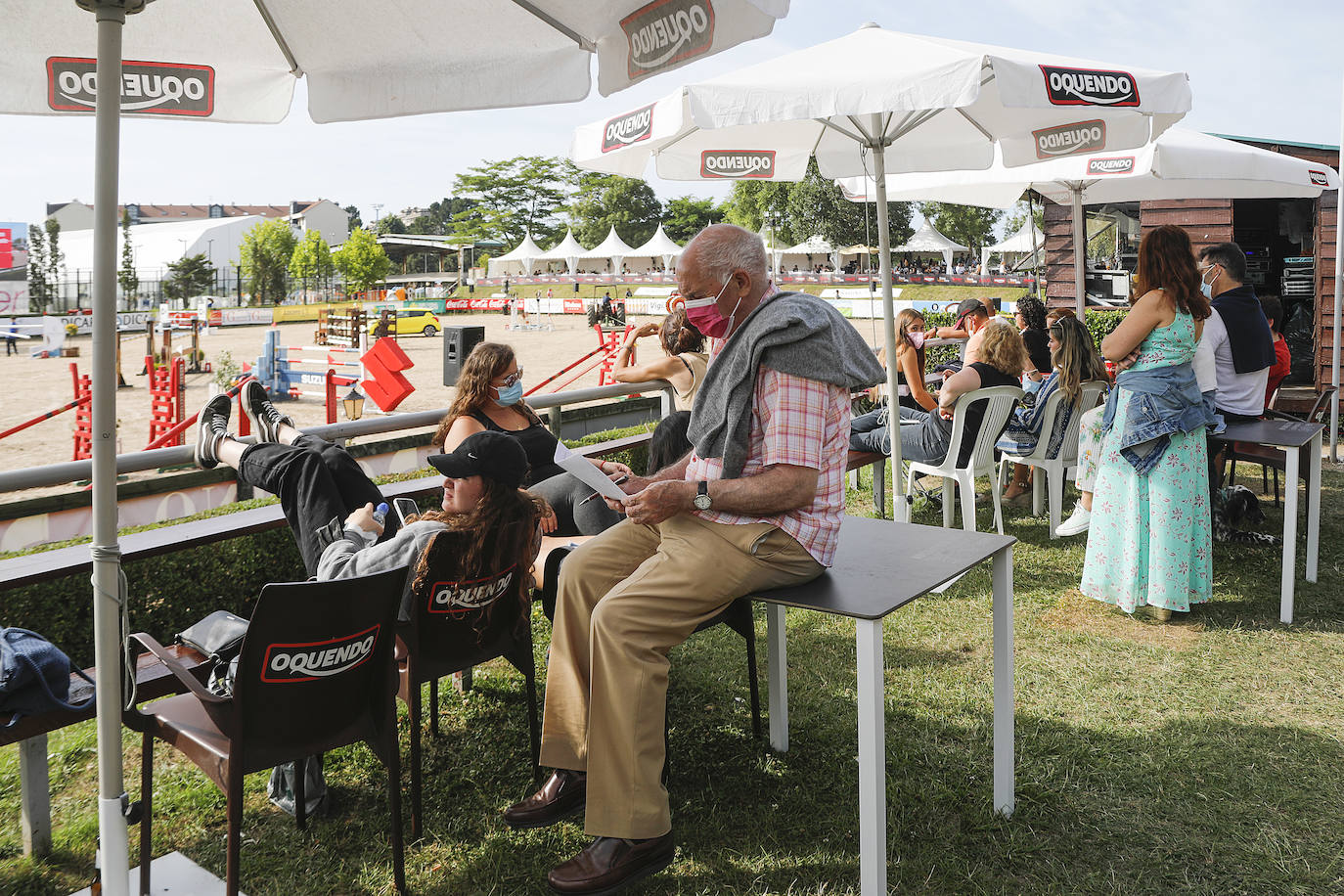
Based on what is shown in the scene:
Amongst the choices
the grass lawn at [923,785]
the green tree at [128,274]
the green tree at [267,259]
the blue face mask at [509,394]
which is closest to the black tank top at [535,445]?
the blue face mask at [509,394]

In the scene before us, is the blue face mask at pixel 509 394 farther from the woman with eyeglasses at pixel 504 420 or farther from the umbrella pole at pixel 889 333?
the umbrella pole at pixel 889 333

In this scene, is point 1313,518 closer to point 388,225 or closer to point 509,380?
point 509,380

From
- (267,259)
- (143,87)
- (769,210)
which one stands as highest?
(769,210)

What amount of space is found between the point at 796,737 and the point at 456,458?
164 cm

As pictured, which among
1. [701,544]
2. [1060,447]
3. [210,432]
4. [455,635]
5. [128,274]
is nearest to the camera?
[701,544]

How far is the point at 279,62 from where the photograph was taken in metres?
3.10

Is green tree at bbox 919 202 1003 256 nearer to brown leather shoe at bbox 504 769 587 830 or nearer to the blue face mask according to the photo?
the blue face mask

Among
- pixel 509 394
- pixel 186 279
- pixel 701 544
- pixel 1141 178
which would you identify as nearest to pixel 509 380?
pixel 509 394

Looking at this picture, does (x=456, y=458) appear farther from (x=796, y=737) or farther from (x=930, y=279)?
(x=930, y=279)

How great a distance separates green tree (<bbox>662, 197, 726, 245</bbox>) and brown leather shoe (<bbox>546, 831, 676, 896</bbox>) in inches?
3516

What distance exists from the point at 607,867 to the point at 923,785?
1.21m

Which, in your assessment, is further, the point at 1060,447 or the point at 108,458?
the point at 1060,447

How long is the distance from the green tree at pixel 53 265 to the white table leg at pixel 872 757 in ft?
218

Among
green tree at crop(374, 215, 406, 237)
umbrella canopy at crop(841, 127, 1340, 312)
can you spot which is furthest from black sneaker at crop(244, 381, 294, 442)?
green tree at crop(374, 215, 406, 237)
